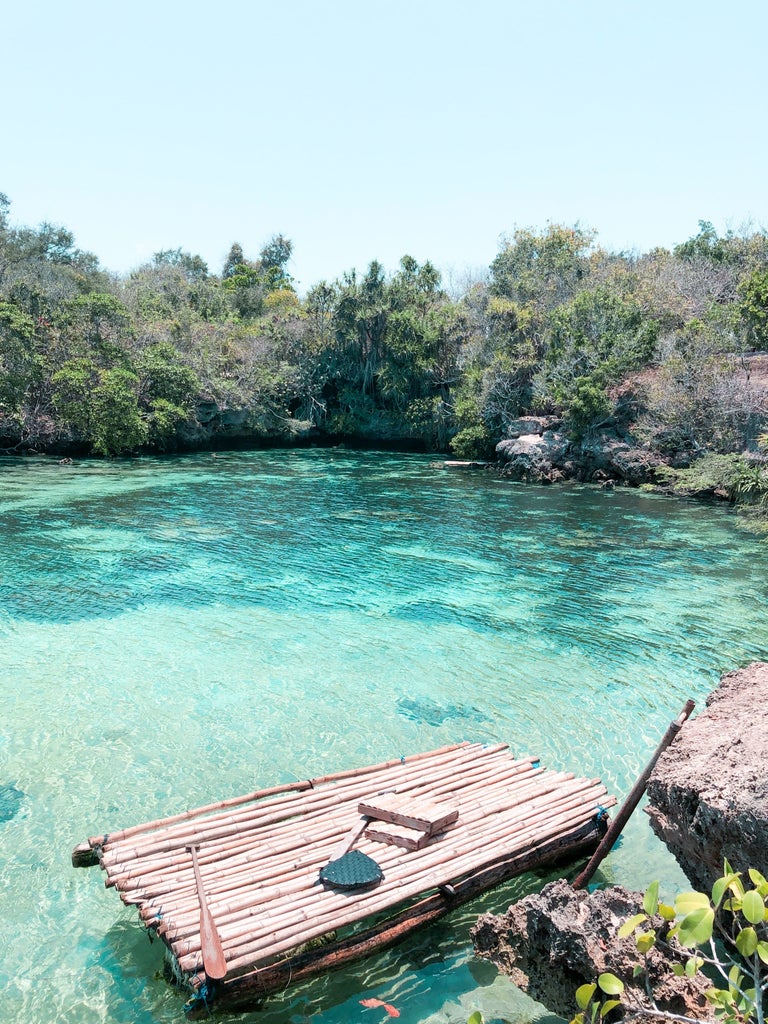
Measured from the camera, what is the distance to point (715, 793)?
5.29 meters

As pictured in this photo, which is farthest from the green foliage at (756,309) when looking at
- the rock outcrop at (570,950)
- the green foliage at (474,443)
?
the rock outcrop at (570,950)

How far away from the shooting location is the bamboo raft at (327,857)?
529 cm

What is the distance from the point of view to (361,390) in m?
45.9

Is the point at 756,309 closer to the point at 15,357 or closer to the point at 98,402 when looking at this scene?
the point at 98,402

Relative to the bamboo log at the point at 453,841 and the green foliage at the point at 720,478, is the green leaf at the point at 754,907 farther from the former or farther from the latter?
the green foliage at the point at 720,478

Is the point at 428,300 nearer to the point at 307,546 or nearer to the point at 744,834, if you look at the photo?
the point at 307,546

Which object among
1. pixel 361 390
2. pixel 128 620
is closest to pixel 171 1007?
pixel 128 620

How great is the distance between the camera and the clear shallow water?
6.00 metres

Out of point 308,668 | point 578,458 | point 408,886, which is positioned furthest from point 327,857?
point 578,458

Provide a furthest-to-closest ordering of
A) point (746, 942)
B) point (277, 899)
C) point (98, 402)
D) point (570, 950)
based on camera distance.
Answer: point (98, 402), point (277, 899), point (570, 950), point (746, 942)

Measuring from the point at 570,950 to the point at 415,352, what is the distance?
39208 mm

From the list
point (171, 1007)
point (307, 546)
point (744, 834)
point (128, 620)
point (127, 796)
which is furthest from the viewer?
point (307, 546)

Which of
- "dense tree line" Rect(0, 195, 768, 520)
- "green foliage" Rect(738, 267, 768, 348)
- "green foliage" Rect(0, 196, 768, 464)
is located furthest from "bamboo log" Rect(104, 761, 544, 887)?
"green foliage" Rect(738, 267, 768, 348)

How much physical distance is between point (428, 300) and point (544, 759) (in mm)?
38266
